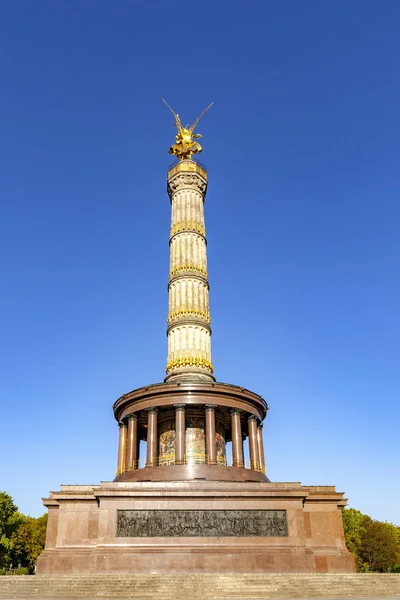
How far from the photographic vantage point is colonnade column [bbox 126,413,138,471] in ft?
78.5

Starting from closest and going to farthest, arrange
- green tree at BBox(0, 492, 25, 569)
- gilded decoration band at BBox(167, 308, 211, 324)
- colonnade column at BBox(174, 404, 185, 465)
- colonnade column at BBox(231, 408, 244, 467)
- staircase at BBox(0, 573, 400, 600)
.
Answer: staircase at BBox(0, 573, 400, 600) → colonnade column at BBox(174, 404, 185, 465) → colonnade column at BBox(231, 408, 244, 467) → gilded decoration band at BBox(167, 308, 211, 324) → green tree at BBox(0, 492, 25, 569)

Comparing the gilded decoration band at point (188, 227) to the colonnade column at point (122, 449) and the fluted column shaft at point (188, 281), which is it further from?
the colonnade column at point (122, 449)

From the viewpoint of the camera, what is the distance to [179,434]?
22516mm

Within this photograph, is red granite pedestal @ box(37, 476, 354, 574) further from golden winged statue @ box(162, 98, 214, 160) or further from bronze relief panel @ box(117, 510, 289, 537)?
golden winged statue @ box(162, 98, 214, 160)

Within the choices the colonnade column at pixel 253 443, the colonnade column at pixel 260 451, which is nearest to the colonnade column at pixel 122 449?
the colonnade column at pixel 253 443

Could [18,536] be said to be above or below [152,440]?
below

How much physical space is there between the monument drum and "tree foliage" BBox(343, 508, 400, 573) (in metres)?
27.1

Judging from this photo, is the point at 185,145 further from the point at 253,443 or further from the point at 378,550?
the point at 378,550

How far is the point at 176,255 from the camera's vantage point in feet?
101

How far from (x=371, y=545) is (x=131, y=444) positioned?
3323cm

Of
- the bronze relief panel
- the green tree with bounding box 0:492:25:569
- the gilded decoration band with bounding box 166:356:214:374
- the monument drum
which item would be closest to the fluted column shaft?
the gilded decoration band with bounding box 166:356:214:374

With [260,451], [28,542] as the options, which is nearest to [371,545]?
[260,451]

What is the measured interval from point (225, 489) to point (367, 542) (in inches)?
1350

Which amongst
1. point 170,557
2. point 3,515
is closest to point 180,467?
point 170,557
